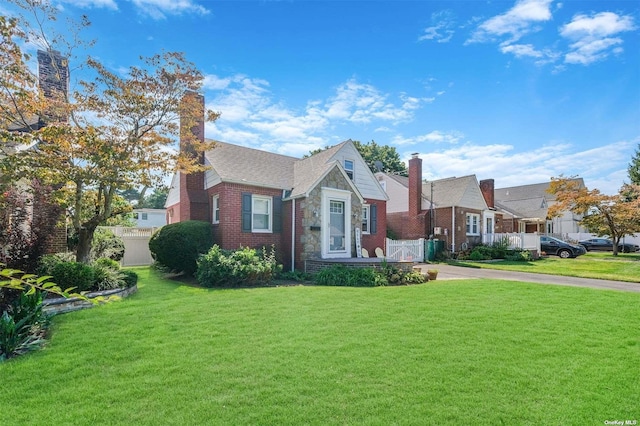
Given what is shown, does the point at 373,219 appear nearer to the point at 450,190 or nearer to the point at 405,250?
the point at 405,250

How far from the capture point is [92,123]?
10.3 m

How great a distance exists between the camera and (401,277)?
12.0m

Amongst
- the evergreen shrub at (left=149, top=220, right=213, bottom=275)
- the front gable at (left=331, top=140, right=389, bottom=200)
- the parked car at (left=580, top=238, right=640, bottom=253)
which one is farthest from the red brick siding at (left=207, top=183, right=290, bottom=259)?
the parked car at (left=580, top=238, right=640, bottom=253)

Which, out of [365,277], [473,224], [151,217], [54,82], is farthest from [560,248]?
[151,217]

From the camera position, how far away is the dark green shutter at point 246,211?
13.4 m

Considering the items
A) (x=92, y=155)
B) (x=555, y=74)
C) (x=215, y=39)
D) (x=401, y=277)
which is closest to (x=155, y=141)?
(x=92, y=155)

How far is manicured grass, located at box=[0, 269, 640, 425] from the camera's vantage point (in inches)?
143

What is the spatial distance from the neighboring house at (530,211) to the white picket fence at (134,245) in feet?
98.2

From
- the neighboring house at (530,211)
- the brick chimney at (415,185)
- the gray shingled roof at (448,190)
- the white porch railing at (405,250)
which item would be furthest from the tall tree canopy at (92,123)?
the neighboring house at (530,211)

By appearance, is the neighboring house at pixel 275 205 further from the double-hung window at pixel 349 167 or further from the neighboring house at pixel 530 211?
the neighboring house at pixel 530 211

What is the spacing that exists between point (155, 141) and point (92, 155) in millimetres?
2027

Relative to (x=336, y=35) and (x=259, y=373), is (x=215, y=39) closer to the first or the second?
(x=336, y=35)

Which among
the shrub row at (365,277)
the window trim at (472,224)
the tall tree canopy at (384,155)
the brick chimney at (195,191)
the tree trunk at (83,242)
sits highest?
the tall tree canopy at (384,155)

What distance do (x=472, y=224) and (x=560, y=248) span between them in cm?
746
